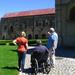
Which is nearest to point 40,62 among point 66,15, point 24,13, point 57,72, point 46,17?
point 57,72

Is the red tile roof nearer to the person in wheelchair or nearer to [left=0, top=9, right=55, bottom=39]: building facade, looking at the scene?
[left=0, top=9, right=55, bottom=39]: building facade

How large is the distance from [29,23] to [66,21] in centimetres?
4533

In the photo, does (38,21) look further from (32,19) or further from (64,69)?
(64,69)

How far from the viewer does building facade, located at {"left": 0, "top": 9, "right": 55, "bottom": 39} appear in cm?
7050

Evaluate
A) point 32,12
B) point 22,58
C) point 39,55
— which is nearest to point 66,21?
point 22,58

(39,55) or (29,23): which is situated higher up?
(39,55)

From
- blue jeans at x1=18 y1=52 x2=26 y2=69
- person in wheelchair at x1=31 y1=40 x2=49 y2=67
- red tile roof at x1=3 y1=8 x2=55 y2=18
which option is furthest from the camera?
A: red tile roof at x1=3 y1=8 x2=55 y2=18

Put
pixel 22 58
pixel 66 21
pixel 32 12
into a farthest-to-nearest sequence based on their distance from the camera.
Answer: pixel 32 12, pixel 66 21, pixel 22 58

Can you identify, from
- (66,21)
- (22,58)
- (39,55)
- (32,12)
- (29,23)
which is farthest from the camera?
(32,12)

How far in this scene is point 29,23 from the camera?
7381 centimetres

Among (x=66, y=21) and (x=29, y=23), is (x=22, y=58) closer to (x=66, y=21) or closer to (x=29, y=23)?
(x=66, y=21)

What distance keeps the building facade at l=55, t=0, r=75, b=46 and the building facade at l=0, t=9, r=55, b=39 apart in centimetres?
3878

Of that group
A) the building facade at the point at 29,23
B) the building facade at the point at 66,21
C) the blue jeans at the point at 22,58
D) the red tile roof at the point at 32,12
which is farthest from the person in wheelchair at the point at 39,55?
the red tile roof at the point at 32,12

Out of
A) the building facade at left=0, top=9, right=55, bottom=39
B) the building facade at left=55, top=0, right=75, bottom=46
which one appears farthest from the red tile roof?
the building facade at left=55, top=0, right=75, bottom=46
